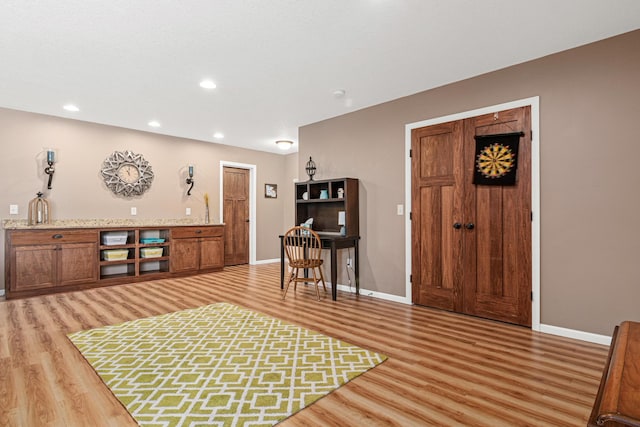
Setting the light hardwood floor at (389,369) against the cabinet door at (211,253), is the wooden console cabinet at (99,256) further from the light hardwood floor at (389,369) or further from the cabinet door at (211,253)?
the light hardwood floor at (389,369)

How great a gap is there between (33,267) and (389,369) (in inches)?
186

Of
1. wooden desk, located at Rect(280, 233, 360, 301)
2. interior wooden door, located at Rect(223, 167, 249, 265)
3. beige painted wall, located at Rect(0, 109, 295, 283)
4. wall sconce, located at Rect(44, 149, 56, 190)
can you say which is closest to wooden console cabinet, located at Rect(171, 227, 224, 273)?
beige painted wall, located at Rect(0, 109, 295, 283)

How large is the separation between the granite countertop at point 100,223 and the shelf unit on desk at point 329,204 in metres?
2.10

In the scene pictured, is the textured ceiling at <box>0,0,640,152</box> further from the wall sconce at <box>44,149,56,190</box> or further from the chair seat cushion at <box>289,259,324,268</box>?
the chair seat cushion at <box>289,259,324,268</box>

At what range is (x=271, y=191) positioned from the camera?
7.65m

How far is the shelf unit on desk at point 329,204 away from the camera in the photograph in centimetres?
449

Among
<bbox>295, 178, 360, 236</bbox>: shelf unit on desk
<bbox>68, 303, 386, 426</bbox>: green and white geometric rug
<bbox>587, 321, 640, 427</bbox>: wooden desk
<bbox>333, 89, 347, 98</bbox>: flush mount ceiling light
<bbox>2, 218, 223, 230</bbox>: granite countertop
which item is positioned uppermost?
<bbox>333, 89, 347, 98</bbox>: flush mount ceiling light

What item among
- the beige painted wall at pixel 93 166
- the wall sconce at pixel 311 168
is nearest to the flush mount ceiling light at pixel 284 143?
the beige painted wall at pixel 93 166

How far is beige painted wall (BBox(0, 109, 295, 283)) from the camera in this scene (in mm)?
4621

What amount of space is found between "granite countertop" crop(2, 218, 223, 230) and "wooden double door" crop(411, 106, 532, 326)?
4.05 metres

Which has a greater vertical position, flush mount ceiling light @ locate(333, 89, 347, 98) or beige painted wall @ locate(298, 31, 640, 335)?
flush mount ceiling light @ locate(333, 89, 347, 98)

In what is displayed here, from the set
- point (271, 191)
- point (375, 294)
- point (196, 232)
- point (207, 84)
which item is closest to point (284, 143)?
point (271, 191)

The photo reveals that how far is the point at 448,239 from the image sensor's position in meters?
3.70

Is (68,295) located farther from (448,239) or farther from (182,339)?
(448,239)
